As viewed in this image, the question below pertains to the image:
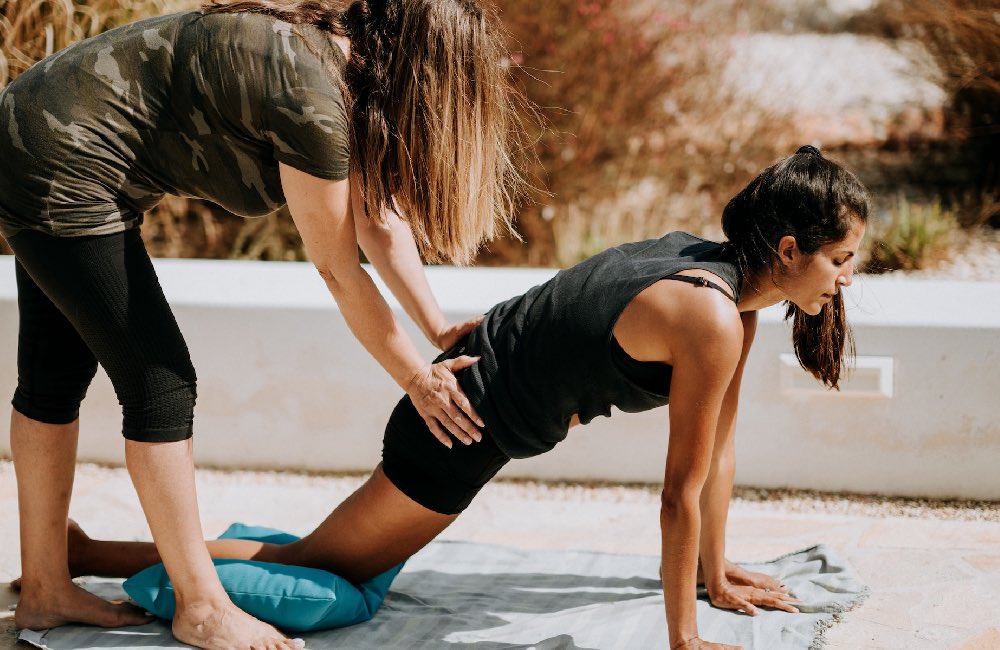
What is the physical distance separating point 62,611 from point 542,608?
1107 mm

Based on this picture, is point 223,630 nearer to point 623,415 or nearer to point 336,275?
point 336,275

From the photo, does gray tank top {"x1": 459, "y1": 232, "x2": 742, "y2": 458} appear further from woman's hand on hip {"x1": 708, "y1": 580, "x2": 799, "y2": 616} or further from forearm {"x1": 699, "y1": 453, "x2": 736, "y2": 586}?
woman's hand on hip {"x1": 708, "y1": 580, "x2": 799, "y2": 616}

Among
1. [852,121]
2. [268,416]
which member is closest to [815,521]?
[268,416]

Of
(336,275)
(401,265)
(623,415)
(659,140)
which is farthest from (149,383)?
(659,140)

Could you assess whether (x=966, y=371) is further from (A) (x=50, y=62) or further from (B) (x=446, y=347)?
(A) (x=50, y=62)

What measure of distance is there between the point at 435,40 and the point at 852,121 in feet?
19.2

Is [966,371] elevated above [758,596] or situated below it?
above

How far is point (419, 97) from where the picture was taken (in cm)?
201

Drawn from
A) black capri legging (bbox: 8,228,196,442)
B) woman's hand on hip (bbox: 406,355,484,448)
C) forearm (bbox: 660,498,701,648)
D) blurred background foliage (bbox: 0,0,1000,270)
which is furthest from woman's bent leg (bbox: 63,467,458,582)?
blurred background foliage (bbox: 0,0,1000,270)

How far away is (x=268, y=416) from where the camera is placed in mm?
3652

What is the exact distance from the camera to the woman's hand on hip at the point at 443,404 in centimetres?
228

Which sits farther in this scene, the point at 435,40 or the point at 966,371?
the point at 966,371

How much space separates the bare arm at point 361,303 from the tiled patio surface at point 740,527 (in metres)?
0.99

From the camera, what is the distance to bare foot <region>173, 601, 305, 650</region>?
7.43 ft
